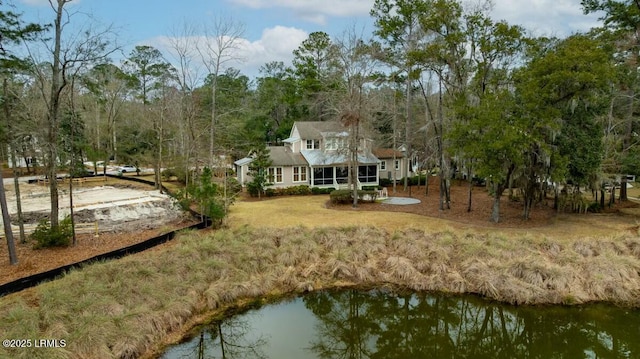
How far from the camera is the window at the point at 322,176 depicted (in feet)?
94.1

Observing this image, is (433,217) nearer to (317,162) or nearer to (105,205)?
(317,162)

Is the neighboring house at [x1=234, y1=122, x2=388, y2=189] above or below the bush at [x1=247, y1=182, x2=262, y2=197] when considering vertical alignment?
above

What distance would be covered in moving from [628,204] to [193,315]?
82.0ft

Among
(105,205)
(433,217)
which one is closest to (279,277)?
(433,217)

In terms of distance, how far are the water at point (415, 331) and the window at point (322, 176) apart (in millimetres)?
17089

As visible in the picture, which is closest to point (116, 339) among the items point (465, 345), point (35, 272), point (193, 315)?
point (193, 315)

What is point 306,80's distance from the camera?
40.2m

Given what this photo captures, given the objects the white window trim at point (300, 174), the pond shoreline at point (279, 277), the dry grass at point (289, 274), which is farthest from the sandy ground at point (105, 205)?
the white window trim at point (300, 174)

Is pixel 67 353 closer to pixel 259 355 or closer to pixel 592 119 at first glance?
pixel 259 355

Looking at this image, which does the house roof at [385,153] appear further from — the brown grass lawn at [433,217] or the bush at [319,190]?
the brown grass lawn at [433,217]

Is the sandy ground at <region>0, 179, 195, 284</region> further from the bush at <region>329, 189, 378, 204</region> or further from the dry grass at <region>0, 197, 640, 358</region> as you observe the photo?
the bush at <region>329, 189, 378, 204</region>

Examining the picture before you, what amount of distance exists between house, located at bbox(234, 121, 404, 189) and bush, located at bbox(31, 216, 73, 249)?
14.5m

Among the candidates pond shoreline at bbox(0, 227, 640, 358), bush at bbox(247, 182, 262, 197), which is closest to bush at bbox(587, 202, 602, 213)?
pond shoreline at bbox(0, 227, 640, 358)

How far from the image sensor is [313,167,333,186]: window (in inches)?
1129
